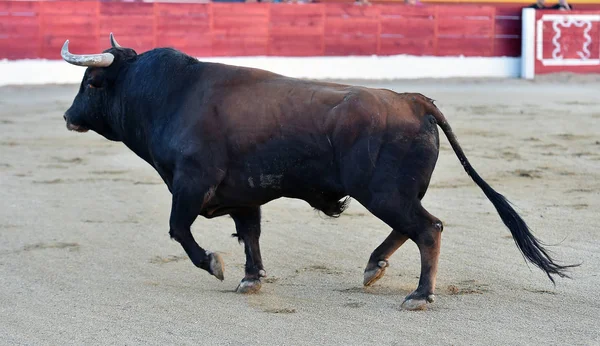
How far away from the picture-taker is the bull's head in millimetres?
3961

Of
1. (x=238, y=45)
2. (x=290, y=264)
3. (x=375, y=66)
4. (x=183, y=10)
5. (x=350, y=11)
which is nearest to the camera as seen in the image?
(x=290, y=264)

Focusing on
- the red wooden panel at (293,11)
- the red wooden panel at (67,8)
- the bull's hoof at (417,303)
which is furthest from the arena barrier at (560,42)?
the bull's hoof at (417,303)

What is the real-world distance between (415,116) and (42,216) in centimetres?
243

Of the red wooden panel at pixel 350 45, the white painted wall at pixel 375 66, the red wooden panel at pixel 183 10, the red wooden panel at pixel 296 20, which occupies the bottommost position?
the white painted wall at pixel 375 66

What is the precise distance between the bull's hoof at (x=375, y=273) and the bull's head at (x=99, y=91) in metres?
1.17

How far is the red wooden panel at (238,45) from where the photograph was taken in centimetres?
1211

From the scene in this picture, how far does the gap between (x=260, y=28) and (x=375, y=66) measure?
4.99ft

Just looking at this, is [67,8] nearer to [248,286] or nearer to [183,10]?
[183,10]

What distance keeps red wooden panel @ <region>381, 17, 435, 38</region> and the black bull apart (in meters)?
9.13

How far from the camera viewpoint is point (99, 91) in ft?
13.3

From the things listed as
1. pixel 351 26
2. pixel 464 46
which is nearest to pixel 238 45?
pixel 351 26

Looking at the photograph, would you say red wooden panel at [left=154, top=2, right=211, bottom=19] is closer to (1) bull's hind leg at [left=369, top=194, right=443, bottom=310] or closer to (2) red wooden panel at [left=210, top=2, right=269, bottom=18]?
(2) red wooden panel at [left=210, top=2, right=269, bottom=18]

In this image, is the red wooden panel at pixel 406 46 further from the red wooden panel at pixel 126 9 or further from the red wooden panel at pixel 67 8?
the red wooden panel at pixel 67 8

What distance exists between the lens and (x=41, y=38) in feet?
37.0
